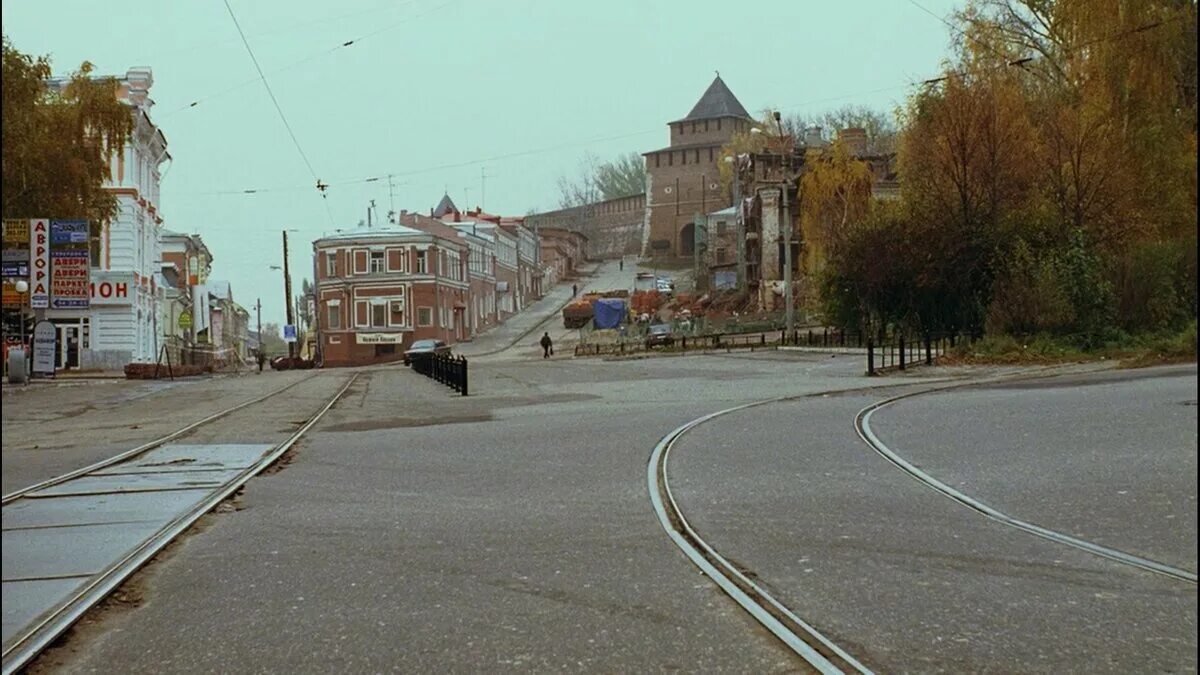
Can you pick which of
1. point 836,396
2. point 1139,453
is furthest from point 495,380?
point 1139,453

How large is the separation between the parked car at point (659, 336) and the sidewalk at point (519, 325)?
11.1 m

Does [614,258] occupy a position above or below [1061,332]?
above

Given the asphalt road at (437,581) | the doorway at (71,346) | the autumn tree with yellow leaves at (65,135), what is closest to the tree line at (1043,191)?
the asphalt road at (437,581)

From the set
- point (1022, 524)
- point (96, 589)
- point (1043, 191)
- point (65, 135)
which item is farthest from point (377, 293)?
point (96, 589)

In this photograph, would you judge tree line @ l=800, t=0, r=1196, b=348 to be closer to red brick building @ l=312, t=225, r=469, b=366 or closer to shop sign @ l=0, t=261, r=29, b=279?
shop sign @ l=0, t=261, r=29, b=279

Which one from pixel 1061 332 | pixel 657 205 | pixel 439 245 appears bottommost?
pixel 1061 332

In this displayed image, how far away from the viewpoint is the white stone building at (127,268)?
39312 mm

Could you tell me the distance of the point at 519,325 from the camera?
95.1 metres

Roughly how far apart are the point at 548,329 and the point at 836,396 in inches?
2725

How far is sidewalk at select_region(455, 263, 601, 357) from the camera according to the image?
7800cm

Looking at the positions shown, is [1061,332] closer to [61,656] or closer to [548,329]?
[61,656]

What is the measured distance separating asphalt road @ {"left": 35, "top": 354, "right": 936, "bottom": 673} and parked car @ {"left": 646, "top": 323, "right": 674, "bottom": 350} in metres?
45.1

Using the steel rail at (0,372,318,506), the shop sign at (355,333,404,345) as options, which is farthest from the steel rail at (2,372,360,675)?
the shop sign at (355,333,404,345)

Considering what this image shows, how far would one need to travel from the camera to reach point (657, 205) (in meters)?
140
